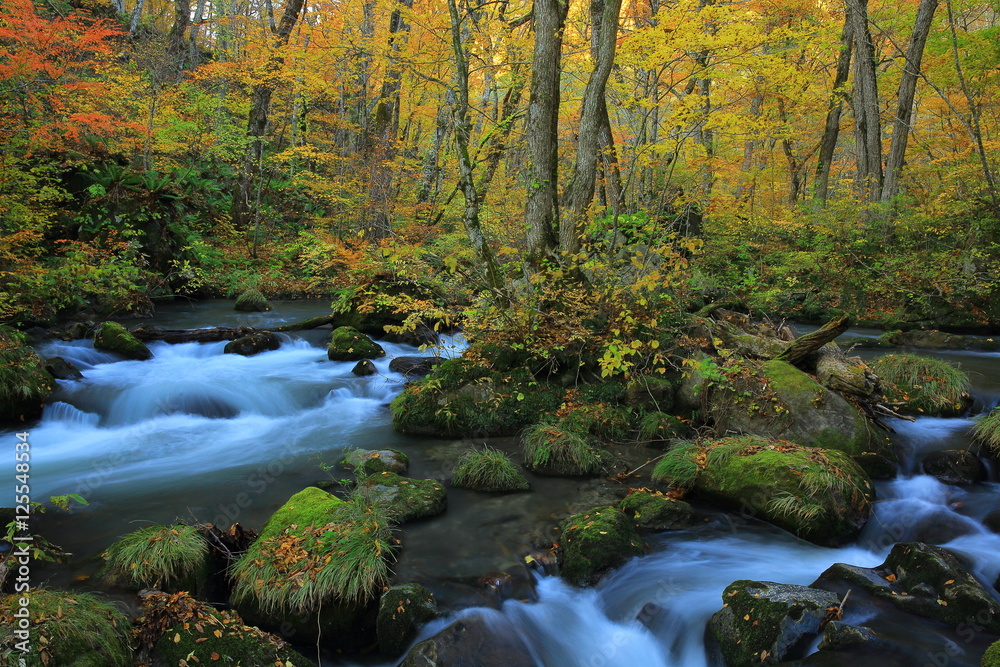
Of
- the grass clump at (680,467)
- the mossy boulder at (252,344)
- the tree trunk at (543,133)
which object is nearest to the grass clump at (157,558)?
the grass clump at (680,467)

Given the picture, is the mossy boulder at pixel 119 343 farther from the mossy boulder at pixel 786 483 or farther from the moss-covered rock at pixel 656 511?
the mossy boulder at pixel 786 483

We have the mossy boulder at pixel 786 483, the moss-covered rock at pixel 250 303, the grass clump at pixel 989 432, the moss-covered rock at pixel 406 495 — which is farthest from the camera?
the moss-covered rock at pixel 250 303

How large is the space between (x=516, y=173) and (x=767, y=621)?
1408 centimetres

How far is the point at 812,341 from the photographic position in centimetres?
779

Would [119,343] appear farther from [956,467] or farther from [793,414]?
[956,467]

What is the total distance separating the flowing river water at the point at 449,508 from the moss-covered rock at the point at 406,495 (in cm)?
16

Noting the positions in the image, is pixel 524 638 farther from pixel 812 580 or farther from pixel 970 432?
pixel 970 432

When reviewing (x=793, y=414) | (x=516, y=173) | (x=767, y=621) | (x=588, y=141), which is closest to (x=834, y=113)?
(x=516, y=173)

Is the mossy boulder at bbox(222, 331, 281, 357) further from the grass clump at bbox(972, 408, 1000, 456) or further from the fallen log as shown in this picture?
the grass clump at bbox(972, 408, 1000, 456)

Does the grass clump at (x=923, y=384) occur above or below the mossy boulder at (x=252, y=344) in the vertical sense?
below

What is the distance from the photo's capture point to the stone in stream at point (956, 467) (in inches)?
242

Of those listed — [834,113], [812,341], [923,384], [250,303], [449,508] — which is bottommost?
[449,508]

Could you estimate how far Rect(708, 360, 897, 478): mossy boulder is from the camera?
644 cm

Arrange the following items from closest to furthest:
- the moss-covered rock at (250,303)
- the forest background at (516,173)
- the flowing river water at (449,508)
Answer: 1. the flowing river water at (449,508)
2. the forest background at (516,173)
3. the moss-covered rock at (250,303)
